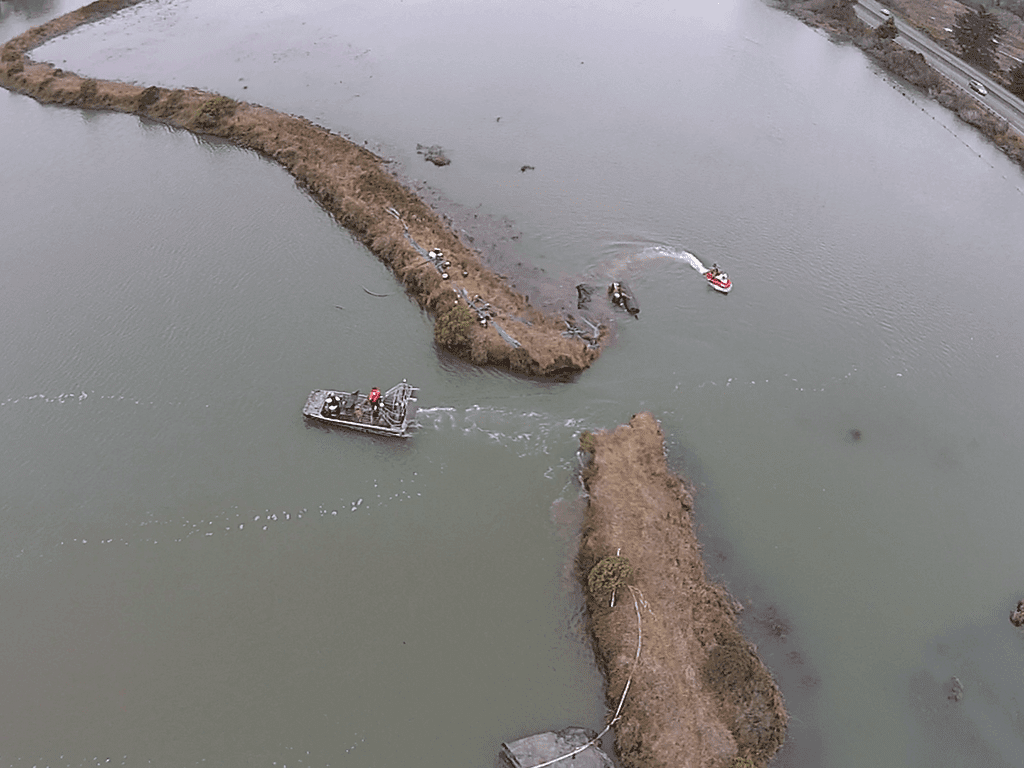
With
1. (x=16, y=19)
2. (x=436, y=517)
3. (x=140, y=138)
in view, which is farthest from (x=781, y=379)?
(x=16, y=19)

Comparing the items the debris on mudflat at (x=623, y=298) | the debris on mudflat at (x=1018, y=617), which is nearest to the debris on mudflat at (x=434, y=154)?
the debris on mudflat at (x=623, y=298)

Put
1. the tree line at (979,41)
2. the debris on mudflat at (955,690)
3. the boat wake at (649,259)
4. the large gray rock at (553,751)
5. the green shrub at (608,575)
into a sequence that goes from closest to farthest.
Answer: the large gray rock at (553,751)
the debris on mudflat at (955,690)
the green shrub at (608,575)
the boat wake at (649,259)
the tree line at (979,41)

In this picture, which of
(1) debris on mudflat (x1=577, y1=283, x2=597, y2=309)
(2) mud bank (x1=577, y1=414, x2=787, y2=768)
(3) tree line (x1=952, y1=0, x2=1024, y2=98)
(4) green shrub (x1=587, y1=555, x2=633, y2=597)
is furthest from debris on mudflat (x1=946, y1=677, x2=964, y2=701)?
(3) tree line (x1=952, y1=0, x2=1024, y2=98)

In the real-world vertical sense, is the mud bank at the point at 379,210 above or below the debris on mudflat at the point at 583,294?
below

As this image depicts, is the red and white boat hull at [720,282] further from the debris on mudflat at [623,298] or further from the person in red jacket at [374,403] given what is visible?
the person in red jacket at [374,403]

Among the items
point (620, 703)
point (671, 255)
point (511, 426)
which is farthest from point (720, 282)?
point (620, 703)

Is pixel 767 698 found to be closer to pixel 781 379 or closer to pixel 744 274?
pixel 781 379

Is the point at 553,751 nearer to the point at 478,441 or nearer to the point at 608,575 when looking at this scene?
the point at 608,575
